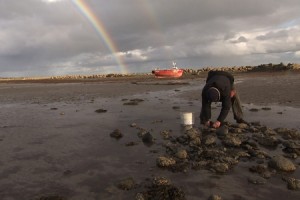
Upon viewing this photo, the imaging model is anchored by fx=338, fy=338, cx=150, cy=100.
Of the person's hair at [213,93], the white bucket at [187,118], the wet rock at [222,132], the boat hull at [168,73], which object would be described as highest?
the person's hair at [213,93]

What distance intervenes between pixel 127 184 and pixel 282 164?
3.43m

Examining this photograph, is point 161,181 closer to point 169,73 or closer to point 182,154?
point 182,154

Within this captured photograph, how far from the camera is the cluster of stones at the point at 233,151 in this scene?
7.48m

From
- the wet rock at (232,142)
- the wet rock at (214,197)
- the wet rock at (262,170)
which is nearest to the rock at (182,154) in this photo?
the wet rock at (232,142)

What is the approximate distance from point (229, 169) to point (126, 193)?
8.19ft

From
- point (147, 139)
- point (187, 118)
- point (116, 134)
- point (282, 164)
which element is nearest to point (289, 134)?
point (282, 164)

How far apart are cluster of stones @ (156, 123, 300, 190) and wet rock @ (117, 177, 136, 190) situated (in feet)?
3.96

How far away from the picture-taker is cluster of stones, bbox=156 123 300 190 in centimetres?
748

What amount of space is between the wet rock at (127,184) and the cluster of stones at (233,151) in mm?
1206

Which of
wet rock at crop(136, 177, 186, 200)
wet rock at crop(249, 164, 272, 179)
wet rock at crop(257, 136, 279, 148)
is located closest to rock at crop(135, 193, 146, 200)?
wet rock at crop(136, 177, 186, 200)

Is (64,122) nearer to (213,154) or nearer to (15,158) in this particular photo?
(15,158)

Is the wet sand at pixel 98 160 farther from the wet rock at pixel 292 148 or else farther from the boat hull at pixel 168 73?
the boat hull at pixel 168 73

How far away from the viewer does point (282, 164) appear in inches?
292

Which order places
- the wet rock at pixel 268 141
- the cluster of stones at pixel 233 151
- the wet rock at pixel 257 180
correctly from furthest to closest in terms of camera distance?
the wet rock at pixel 268 141 < the cluster of stones at pixel 233 151 < the wet rock at pixel 257 180
